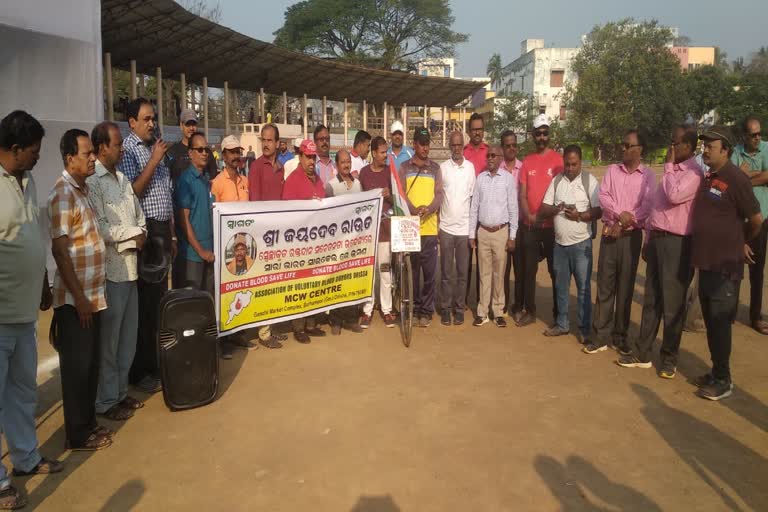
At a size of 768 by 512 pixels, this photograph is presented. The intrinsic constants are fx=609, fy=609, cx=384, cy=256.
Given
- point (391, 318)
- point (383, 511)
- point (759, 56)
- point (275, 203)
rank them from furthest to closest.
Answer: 1. point (759, 56)
2. point (391, 318)
3. point (275, 203)
4. point (383, 511)

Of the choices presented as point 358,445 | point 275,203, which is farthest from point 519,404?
point 275,203

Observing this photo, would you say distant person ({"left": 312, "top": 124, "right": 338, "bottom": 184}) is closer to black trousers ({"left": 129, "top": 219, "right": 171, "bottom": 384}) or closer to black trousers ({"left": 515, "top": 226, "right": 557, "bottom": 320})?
black trousers ({"left": 515, "top": 226, "right": 557, "bottom": 320})

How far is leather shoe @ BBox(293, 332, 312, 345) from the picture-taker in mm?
6219

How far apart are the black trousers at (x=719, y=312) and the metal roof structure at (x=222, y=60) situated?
1707cm

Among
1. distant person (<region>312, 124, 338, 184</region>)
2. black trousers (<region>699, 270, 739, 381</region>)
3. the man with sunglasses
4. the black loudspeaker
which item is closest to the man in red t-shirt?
black trousers (<region>699, 270, 739, 381</region>)

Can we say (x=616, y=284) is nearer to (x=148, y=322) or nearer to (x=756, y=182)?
(x=756, y=182)

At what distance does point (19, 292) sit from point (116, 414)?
1.44 meters

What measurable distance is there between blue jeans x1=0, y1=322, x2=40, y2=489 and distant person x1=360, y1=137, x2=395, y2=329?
3.64m

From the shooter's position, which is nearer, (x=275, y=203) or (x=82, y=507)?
(x=82, y=507)

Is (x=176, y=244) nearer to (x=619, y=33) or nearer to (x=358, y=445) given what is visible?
(x=358, y=445)

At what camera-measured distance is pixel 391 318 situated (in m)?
6.92

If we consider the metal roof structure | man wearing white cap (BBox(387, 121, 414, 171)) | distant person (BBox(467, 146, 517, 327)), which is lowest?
distant person (BBox(467, 146, 517, 327))

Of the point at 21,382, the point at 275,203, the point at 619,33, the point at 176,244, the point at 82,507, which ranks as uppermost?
the point at 619,33

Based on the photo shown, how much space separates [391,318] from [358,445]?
9.79ft
